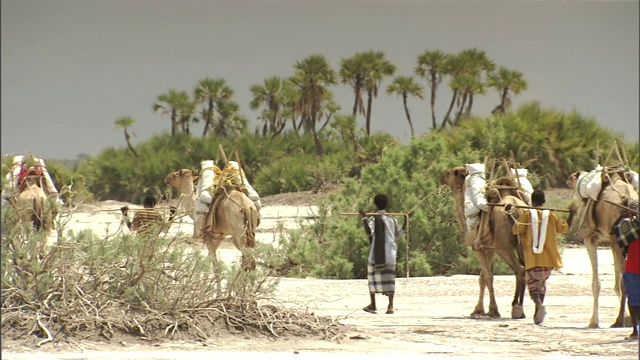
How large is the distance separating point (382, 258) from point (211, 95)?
3756 cm

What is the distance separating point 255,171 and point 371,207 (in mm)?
20884

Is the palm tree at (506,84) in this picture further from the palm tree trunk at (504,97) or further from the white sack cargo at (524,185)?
the white sack cargo at (524,185)

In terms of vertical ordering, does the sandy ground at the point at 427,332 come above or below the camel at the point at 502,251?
below

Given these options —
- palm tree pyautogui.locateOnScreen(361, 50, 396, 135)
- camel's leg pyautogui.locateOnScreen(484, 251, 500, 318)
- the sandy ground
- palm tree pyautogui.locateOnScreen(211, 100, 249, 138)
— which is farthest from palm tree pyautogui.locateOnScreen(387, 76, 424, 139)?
camel's leg pyautogui.locateOnScreen(484, 251, 500, 318)

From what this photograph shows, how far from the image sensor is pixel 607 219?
1341cm

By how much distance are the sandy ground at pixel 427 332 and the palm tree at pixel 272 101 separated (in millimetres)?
30974

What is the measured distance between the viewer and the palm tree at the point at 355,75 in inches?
1939

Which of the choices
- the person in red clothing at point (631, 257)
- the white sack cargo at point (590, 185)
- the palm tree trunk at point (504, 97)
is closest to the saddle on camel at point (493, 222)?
the white sack cargo at point (590, 185)

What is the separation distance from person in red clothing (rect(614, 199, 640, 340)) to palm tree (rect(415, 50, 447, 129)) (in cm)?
3909

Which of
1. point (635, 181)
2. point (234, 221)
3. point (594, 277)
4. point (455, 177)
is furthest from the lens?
point (234, 221)

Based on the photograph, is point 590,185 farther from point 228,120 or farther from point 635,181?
point 228,120

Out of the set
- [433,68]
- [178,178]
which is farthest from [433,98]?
[178,178]

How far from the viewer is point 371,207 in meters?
22.1

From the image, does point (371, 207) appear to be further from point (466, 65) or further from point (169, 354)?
point (466, 65)
